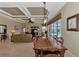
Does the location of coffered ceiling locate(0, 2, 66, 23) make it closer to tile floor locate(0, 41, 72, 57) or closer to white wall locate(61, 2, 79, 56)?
white wall locate(61, 2, 79, 56)

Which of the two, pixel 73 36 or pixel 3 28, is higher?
pixel 3 28

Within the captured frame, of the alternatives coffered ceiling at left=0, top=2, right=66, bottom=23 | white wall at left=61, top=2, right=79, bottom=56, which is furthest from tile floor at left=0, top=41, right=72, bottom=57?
coffered ceiling at left=0, top=2, right=66, bottom=23

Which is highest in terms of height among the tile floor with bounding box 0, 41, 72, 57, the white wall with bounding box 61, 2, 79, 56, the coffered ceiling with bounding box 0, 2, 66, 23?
the coffered ceiling with bounding box 0, 2, 66, 23

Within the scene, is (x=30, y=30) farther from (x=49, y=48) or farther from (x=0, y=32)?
(x=49, y=48)

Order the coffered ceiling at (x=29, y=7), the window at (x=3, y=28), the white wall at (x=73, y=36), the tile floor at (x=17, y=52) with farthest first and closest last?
1. the window at (x=3, y=28)
2. the coffered ceiling at (x=29, y=7)
3. the tile floor at (x=17, y=52)
4. the white wall at (x=73, y=36)

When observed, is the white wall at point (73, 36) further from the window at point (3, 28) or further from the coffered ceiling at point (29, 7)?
the window at point (3, 28)

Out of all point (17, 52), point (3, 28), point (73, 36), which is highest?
point (3, 28)

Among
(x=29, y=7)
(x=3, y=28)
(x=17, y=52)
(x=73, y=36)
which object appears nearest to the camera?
(x=73, y=36)

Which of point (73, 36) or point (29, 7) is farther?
point (29, 7)

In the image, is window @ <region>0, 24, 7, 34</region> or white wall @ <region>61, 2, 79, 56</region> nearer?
white wall @ <region>61, 2, 79, 56</region>

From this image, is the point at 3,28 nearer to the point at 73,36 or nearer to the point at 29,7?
the point at 29,7

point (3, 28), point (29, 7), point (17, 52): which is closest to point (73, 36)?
point (17, 52)

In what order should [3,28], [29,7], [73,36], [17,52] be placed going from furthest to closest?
[3,28] < [29,7] < [17,52] < [73,36]

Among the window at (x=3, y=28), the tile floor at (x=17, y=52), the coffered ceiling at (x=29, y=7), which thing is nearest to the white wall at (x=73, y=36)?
the tile floor at (x=17, y=52)
